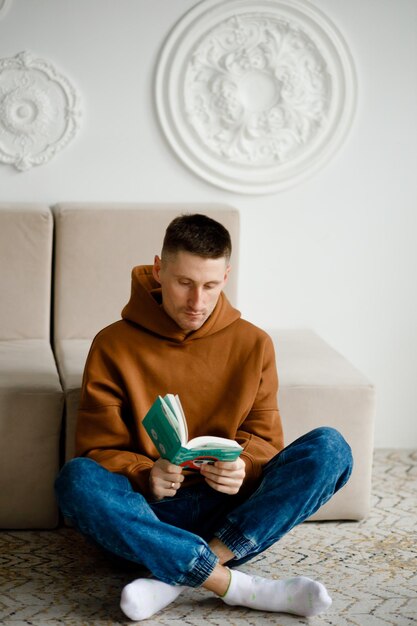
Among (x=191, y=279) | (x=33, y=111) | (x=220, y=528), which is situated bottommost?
(x=220, y=528)

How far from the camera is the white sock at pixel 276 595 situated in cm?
225

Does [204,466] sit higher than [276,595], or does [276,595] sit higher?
[204,466]

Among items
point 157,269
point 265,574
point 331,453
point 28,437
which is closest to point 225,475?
point 331,453

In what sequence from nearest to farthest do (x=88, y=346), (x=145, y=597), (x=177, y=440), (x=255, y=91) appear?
(x=177, y=440)
(x=145, y=597)
(x=88, y=346)
(x=255, y=91)

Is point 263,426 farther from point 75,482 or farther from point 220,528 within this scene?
point 75,482

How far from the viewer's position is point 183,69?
3395mm

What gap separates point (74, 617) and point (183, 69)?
1941 millimetres

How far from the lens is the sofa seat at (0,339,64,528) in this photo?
105 inches

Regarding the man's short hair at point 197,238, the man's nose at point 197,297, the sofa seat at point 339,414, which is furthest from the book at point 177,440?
the sofa seat at point 339,414

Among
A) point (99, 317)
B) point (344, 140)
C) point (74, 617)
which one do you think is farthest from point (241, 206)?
point (74, 617)

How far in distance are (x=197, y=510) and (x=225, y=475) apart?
24 cm

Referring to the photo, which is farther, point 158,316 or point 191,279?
point 158,316

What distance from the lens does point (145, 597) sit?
2.20 m

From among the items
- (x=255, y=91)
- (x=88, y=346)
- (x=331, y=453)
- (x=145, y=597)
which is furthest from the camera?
(x=255, y=91)
